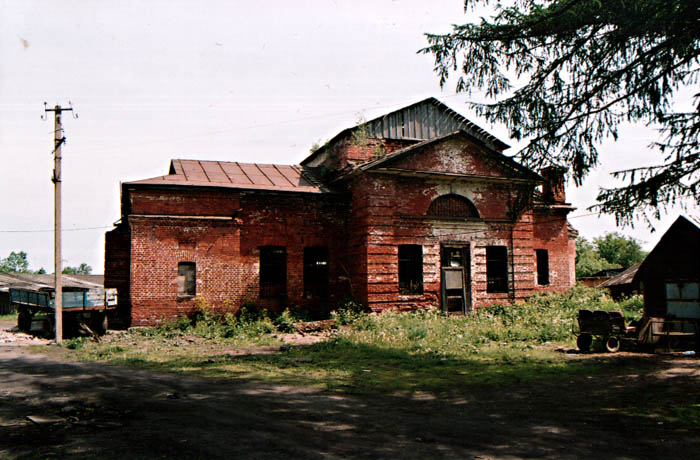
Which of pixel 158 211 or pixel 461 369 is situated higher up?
pixel 158 211

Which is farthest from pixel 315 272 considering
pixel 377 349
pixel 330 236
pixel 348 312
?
pixel 377 349

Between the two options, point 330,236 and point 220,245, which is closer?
point 220,245

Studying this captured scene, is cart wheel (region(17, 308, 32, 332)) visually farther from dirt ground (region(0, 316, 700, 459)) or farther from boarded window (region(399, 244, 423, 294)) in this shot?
boarded window (region(399, 244, 423, 294))

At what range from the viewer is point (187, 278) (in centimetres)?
1780

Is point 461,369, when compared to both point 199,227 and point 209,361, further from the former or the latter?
point 199,227

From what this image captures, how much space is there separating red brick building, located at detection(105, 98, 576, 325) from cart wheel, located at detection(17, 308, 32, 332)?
10.7 feet

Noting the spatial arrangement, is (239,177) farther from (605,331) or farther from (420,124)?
(605,331)

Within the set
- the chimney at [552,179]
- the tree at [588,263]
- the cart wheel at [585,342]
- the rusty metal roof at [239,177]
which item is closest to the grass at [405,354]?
the cart wheel at [585,342]

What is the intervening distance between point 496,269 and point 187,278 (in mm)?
11709

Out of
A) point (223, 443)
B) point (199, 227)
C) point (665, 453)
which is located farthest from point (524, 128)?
point (199, 227)

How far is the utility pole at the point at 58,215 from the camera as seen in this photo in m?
15.5

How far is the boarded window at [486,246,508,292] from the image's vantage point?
20.3 meters

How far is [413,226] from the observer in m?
18.9

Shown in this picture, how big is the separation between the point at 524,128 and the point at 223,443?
7.20 m
